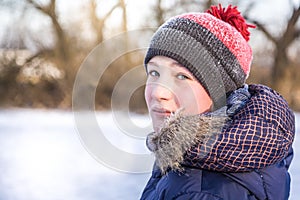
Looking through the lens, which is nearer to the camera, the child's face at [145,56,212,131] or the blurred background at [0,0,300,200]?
the child's face at [145,56,212,131]

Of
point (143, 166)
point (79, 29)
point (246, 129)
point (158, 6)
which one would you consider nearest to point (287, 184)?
point (246, 129)

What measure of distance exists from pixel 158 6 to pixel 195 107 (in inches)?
383

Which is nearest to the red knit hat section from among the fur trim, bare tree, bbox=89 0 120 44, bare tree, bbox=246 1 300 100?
the fur trim

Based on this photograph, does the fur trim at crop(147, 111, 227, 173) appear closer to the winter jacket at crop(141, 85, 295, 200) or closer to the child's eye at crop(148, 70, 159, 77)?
the winter jacket at crop(141, 85, 295, 200)

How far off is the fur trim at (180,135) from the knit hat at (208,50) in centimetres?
16

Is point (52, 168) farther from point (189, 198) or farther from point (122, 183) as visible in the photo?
point (189, 198)

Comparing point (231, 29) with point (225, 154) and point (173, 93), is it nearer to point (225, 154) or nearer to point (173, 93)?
point (173, 93)

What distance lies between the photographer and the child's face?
101 cm

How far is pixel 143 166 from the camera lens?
1284mm

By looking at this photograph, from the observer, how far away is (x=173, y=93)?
1.01m

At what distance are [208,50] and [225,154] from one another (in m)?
0.31

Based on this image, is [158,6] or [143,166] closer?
[143,166]

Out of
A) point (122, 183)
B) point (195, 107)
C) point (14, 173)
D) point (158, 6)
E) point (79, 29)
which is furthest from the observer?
point (79, 29)

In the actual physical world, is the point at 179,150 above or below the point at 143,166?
above
